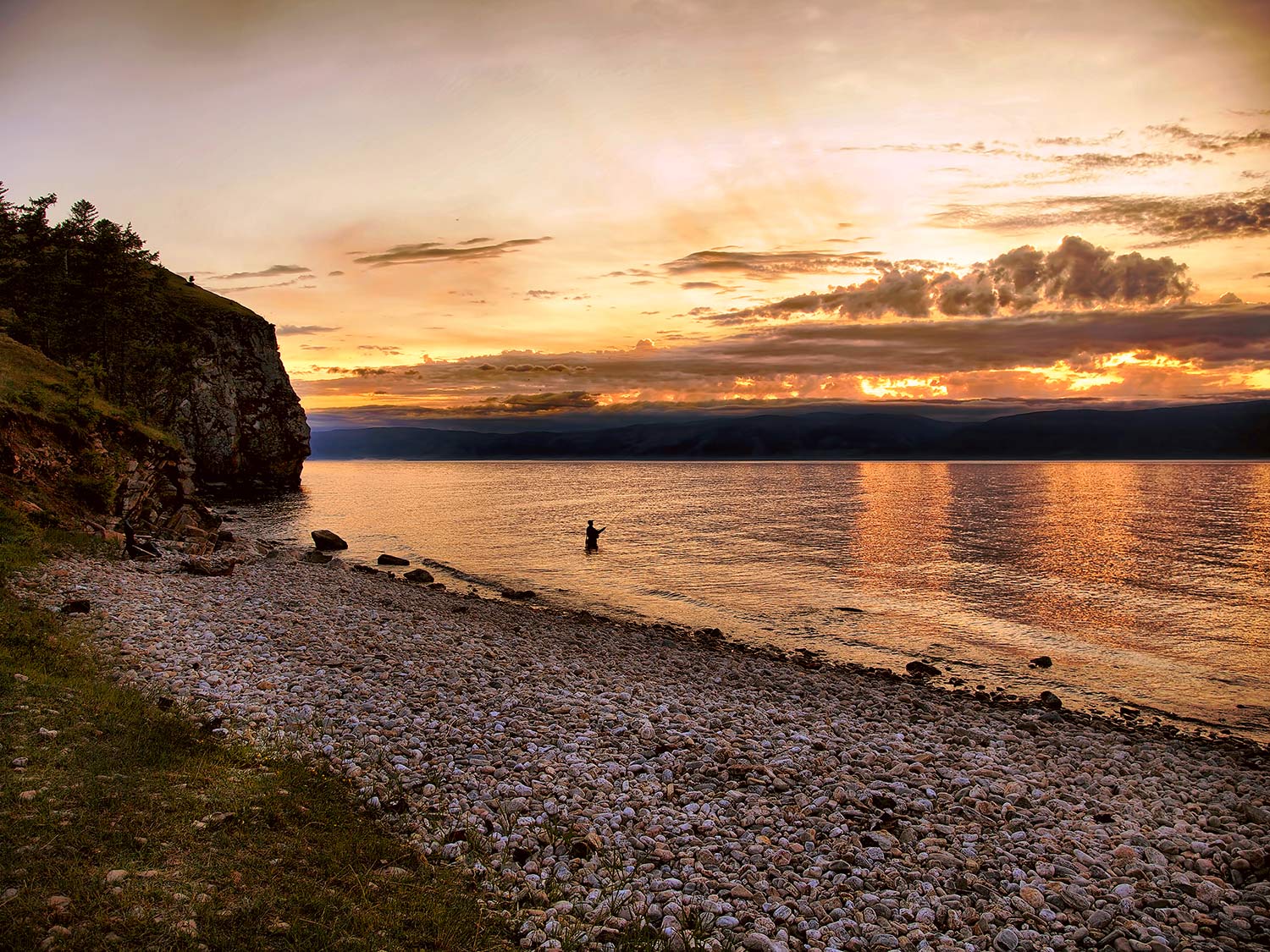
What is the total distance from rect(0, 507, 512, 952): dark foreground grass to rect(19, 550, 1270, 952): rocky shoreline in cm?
110

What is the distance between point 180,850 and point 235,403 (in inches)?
4976

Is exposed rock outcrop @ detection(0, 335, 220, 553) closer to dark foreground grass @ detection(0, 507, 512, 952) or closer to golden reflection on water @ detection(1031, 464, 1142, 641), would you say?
dark foreground grass @ detection(0, 507, 512, 952)

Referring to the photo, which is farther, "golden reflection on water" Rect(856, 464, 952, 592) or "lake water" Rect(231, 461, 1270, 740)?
"golden reflection on water" Rect(856, 464, 952, 592)

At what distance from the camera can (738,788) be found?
14203 mm

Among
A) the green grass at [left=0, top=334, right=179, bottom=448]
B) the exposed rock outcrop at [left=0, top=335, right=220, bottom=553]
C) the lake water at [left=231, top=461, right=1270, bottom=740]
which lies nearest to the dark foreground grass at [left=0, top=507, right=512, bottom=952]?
the exposed rock outcrop at [left=0, top=335, right=220, bottom=553]

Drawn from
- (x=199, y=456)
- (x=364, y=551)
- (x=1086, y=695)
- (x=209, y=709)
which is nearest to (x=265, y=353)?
(x=199, y=456)

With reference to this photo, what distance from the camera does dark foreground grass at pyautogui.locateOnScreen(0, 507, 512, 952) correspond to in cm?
785

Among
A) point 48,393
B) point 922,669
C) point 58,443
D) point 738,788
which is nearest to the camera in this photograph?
point 738,788

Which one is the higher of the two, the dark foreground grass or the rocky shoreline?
the dark foreground grass

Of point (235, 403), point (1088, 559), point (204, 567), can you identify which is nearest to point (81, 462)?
point (204, 567)

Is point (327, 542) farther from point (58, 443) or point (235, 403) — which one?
point (235, 403)

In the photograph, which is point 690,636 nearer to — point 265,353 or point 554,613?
point 554,613

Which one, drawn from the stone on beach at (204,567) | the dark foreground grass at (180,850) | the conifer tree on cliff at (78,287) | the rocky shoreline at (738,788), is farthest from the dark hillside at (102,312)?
the dark foreground grass at (180,850)

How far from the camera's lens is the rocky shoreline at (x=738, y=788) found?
33.8ft
